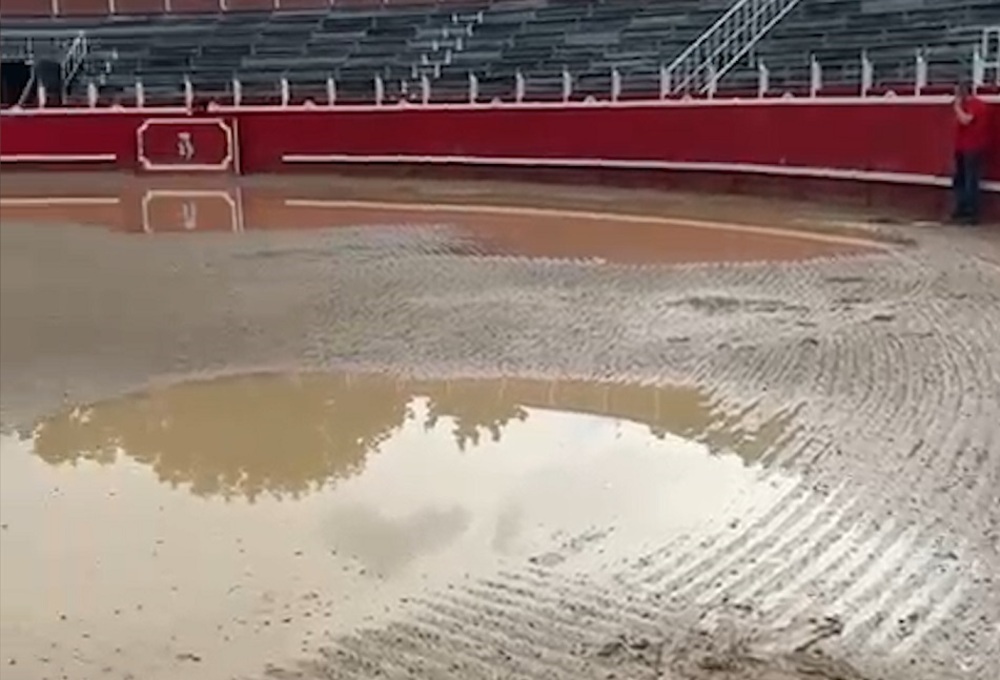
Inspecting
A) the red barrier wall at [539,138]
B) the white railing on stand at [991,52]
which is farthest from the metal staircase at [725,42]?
the white railing on stand at [991,52]

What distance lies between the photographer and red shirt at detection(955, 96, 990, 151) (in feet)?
38.9

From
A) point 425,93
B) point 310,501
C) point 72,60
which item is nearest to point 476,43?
point 425,93

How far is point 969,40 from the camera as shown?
56.8 ft

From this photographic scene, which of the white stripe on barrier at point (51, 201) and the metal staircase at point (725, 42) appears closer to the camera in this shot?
the white stripe on barrier at point (51, 201)

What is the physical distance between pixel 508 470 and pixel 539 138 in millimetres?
14215

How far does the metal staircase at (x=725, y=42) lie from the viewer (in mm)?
20469

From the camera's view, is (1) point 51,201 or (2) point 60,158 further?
(2) point 60,158

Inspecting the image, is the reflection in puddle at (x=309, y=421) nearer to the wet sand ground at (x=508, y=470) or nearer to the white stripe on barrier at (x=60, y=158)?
the wet sand ground at (x=508, y=470)

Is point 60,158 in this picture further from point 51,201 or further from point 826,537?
point 826,537

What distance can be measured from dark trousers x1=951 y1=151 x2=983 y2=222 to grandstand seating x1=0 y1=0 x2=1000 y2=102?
16.4ft

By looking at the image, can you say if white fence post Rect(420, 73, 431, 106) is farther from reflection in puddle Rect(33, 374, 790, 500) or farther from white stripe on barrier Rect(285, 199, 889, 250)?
reflection in puddle Rect(33, 374, 790, 500)

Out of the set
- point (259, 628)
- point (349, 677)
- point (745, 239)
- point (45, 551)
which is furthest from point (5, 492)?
point (745, 239)

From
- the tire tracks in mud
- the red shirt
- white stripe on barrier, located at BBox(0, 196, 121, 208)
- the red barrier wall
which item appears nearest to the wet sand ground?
the tire tracks in mud

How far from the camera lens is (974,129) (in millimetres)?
11922
